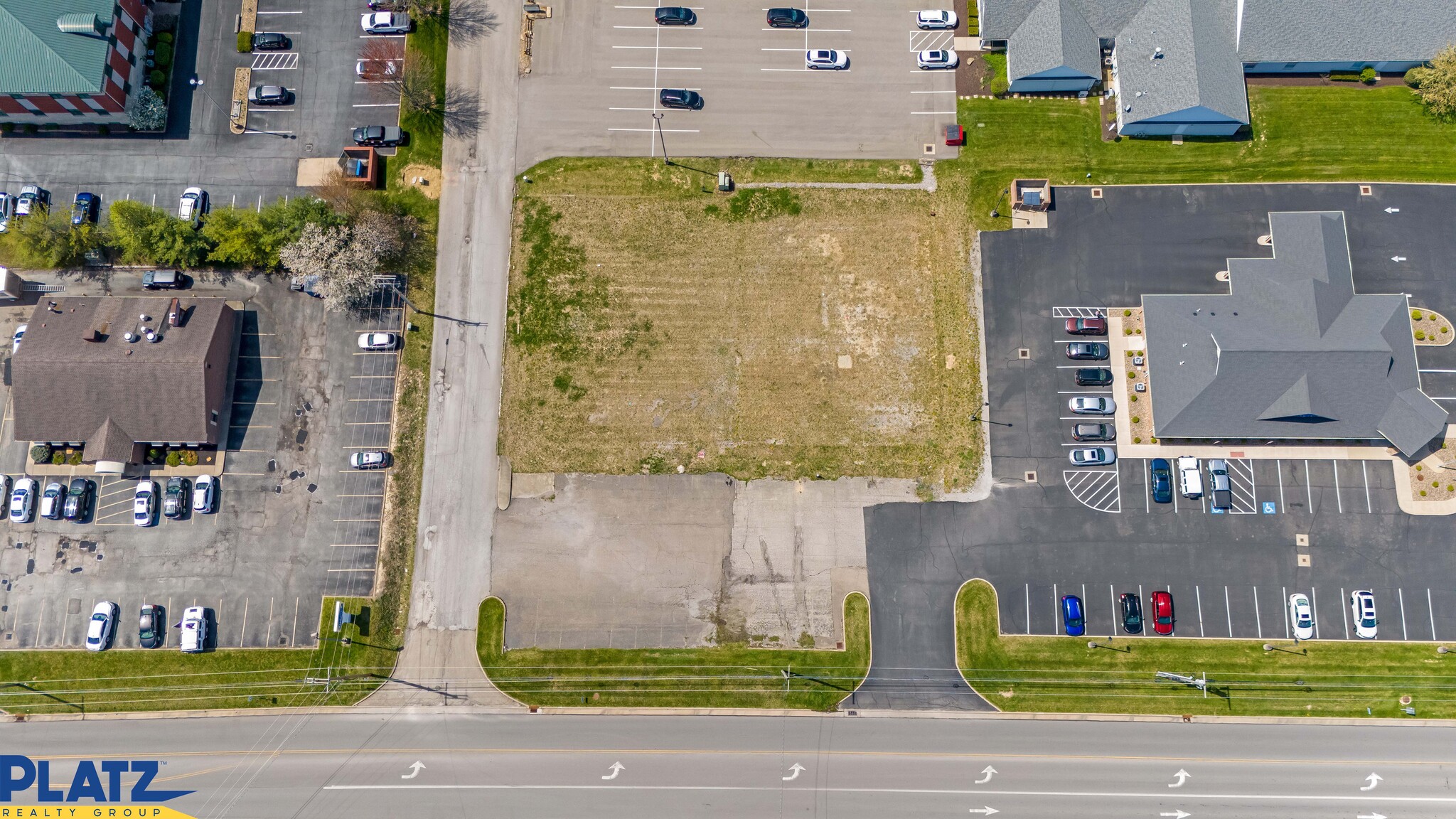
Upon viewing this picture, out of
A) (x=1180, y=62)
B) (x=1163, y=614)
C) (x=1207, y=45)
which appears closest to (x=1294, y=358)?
(x=1163, y=614)

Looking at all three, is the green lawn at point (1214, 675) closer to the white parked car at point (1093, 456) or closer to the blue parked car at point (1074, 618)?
the blue parked car at point (1074, 618)

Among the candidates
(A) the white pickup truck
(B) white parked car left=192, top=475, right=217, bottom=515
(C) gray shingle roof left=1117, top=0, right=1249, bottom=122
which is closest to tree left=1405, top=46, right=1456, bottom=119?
(C) gray shingle roof left=1117, top=0, right=1249, bottom=122

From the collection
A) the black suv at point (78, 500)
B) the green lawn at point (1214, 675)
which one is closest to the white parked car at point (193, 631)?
the black suv at point (78, 500)

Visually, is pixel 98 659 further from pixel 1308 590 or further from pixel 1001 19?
pixel 1308 590

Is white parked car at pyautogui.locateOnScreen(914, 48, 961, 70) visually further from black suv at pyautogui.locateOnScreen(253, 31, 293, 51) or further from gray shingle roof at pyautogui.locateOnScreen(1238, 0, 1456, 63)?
black suv at pyautogui.locateOnScreen(253, 31, 293, 51)

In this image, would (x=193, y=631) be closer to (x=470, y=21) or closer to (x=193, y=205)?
(x=193, y=205)
